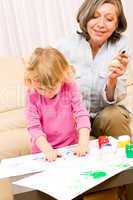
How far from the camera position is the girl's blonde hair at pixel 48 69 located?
1392mm

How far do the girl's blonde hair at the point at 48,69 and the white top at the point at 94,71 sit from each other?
31 cm

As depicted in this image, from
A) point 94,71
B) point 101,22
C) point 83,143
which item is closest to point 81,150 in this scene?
point 83,143

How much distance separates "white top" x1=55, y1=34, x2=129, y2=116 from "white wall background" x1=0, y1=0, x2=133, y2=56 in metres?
0.78

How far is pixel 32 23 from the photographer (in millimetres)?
2531

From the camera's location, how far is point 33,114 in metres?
1.53

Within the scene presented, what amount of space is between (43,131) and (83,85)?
1.15 feet

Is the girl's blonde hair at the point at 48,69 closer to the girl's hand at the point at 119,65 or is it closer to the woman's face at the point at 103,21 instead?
the girl's hand at the point at 119,65

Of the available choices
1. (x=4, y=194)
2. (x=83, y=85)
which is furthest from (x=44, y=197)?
(x=83, y=85)

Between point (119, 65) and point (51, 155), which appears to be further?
point (119, 65)

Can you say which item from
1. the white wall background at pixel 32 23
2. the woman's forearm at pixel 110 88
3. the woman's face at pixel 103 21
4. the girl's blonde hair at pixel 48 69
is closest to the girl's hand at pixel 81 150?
the girl's blonde hair at pixel 48 69

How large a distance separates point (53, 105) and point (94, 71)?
0.35 m

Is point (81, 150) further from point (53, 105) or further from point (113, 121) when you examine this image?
point (113, 121)

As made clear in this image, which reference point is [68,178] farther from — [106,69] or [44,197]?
[106,69]

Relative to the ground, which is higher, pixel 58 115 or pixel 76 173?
pixel 58 115
